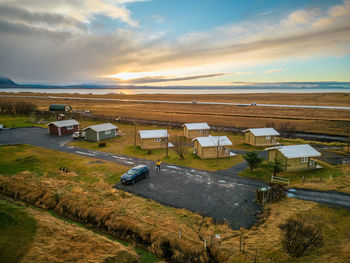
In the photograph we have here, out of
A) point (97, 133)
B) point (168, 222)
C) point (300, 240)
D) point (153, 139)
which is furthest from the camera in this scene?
point (97, 133)

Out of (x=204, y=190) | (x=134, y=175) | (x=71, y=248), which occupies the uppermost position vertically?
(x=71, y=248)

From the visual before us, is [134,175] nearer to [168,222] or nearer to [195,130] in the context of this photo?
[168,222]

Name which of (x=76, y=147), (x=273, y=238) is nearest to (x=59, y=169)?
(x=76, y=147)

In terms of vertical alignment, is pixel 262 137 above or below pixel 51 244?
above

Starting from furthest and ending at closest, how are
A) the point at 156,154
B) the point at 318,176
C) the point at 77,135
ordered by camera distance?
the point at 77,135 → the point at 156,154 → the point at 318,176

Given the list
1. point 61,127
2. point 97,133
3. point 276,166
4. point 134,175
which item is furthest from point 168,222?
point 61,127

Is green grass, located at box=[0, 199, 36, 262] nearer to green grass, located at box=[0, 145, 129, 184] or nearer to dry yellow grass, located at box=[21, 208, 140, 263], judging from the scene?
dry yellow grass, located at box=[21, 208, 140, 263]

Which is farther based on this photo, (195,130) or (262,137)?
(195,130)
